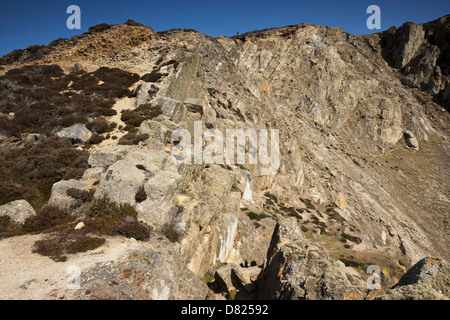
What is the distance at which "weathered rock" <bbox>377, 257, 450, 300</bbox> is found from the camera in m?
6.03

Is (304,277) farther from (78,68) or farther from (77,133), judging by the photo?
(78,68)

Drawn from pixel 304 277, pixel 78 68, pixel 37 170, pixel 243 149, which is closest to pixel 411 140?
pixel 243 149

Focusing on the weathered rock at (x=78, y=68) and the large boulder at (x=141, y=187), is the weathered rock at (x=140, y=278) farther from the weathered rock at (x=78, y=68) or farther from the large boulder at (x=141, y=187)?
the weathered rock at (x=78, y=68)

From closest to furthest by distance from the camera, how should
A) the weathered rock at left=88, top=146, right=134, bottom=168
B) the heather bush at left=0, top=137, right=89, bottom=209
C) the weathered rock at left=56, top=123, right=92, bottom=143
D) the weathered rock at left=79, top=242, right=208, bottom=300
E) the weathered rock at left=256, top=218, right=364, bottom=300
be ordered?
the weathered rock at left=79, top=242, right=208, bottom=300, the weathered rock at left=256, top=218, right=364, bottom=300, the heather bush at left=0, top=137, right=89, bottom=209, the weathered rock at left=88, top=146, right=134, bottom=168, the weathered rock at left=56, top=123, right=92, bottom=143

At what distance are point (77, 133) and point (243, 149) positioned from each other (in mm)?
25682

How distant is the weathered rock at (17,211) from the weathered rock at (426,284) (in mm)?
14567

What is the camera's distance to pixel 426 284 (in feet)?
20.7

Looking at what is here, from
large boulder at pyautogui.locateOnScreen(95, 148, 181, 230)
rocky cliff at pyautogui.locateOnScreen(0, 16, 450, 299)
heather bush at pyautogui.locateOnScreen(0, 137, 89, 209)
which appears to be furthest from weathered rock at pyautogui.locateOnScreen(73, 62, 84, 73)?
large boulder at pyautogui.locateOnScreen(95, 148, 181, 230)

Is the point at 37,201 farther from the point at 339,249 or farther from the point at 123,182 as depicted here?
the point at 339,249

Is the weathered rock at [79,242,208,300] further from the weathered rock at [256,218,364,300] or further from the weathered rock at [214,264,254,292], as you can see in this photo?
the weathered rock at [256,218,364,300]

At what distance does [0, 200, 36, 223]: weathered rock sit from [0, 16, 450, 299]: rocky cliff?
0.74ft

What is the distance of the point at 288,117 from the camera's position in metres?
60.4

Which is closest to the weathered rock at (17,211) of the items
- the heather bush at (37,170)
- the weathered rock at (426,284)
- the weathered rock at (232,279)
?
the heather bush at (37,170)

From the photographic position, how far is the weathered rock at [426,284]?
6.03 metres
